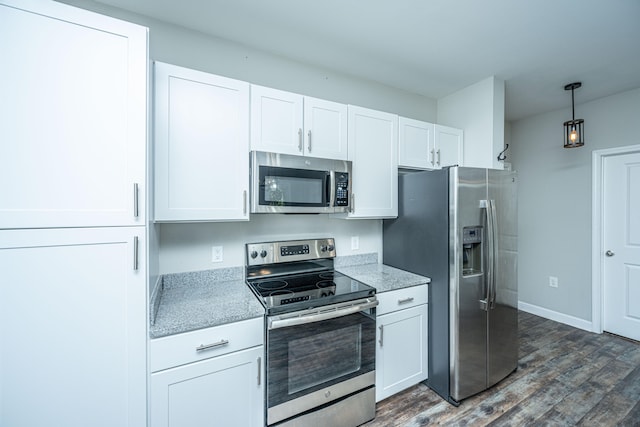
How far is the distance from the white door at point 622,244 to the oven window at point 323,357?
132 inches

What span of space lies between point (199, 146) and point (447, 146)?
227cm

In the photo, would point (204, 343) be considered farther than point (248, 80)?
No

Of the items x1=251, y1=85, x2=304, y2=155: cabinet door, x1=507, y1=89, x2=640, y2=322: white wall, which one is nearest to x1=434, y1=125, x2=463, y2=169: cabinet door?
x1=251, y1=85, x2=304, y2=155: cabinet door

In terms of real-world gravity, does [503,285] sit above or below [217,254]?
below

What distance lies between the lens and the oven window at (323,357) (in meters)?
1.53

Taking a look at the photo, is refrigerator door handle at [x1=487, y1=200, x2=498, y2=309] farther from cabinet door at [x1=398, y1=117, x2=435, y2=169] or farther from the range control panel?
the range control panel

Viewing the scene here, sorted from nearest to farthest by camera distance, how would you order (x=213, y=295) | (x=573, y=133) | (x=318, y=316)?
(x=318, y=316)
(x=213, y=295)
(x=573, y=133)

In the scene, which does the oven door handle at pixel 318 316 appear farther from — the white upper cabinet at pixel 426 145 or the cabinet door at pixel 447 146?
the cabinet door at pixel 447 146

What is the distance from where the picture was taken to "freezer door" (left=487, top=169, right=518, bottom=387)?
209 cm

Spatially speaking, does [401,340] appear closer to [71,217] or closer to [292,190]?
[292,190]

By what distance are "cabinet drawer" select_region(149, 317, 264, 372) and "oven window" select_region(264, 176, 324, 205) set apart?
2.49 feet

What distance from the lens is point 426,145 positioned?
8.23 feet

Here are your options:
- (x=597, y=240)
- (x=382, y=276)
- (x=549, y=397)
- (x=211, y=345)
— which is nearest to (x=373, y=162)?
Result: (x=382, y=276)

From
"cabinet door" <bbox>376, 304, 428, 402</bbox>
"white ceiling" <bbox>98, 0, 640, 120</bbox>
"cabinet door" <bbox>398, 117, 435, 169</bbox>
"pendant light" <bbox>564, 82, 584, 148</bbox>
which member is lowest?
"cabinet door" <bbox>376, 304, 428, 402</bbox>
